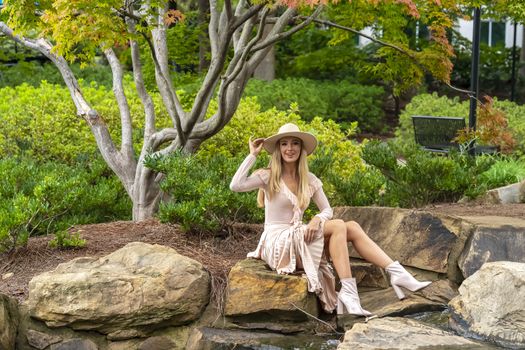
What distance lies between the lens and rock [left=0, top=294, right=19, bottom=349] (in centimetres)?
620

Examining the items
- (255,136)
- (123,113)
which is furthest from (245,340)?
(255,136)

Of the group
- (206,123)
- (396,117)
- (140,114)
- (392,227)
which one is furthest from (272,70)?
(392,227)

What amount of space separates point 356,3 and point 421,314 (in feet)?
15.4

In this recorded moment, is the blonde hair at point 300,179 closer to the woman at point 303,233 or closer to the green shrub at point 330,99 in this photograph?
the woman at point 303,233

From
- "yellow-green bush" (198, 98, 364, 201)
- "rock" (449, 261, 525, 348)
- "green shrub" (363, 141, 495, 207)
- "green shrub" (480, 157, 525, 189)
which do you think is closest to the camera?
"rock" (449, 261, 525, 348)

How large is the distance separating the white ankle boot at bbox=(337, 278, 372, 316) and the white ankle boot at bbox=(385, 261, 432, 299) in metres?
0.28

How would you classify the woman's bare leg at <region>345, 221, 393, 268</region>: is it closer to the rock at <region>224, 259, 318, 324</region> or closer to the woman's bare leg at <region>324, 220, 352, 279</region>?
the woman's bare leg at <region>324, 220, 352, 279</region>

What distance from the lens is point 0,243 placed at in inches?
282

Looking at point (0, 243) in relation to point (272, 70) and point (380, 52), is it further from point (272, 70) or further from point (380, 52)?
point (272, 70)

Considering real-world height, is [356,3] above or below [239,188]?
above

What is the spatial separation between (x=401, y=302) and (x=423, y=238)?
74cm

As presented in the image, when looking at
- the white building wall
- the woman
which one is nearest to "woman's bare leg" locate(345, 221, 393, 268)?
the woman

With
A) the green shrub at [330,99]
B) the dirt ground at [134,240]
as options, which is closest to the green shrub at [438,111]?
the green shrub at [330,99]

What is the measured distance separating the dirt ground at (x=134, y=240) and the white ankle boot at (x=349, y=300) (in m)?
0.92
